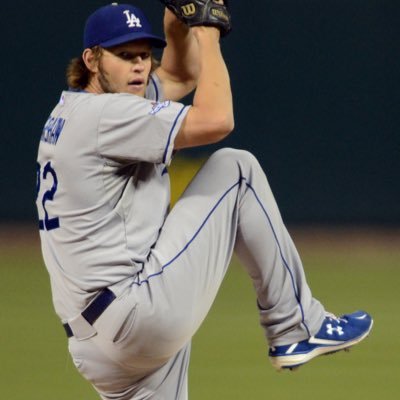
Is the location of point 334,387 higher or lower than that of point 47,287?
higher

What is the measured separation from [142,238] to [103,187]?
216 millimetres

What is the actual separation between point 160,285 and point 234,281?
13.9 feet

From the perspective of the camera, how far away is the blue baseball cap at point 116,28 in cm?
360

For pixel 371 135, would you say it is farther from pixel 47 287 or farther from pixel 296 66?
pixel 47 287

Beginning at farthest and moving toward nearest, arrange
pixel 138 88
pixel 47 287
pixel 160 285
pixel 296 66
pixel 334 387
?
pixel 296 66
pixel 47 287
pixel 334 387
pixel 138 88
pixel 160 285

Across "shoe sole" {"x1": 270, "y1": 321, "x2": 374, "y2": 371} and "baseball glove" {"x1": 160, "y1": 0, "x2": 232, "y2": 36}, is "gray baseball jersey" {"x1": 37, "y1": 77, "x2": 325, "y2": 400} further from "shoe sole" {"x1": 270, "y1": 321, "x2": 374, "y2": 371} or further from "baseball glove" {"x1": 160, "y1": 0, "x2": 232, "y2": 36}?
"baseball glove" {"x1": 160, "y1": 0, "x2": 232, "y2": 36}

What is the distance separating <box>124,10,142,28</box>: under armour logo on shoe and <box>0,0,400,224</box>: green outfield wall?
5268 millimetres

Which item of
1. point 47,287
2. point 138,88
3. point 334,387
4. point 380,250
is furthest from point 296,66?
point 138,88

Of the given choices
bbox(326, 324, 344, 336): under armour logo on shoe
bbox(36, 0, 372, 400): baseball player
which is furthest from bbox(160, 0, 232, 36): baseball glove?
bbox(326, 324, 344, 336): under armour logo on shoe

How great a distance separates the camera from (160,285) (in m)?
3.46

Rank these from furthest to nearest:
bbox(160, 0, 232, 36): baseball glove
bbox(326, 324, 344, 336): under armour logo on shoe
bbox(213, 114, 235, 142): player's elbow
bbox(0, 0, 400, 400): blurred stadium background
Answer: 1. bbox(0, 0, 400, 400): blurred stadium background
2. bbox(326, 324, 344, 336): under armour logo on shoe
3. bbox(160, 0, 232, 36): baseball glove
4. bbox(213, 114, 235, 142): player's elbow

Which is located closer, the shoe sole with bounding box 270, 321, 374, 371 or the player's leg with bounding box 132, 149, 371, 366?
the player's leg with bounding box 132, 149, 371, 366

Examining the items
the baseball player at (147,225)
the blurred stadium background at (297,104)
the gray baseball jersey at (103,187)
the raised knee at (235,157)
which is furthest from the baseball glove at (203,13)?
the blurred stadium background at (297,104)

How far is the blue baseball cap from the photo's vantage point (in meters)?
3.60
